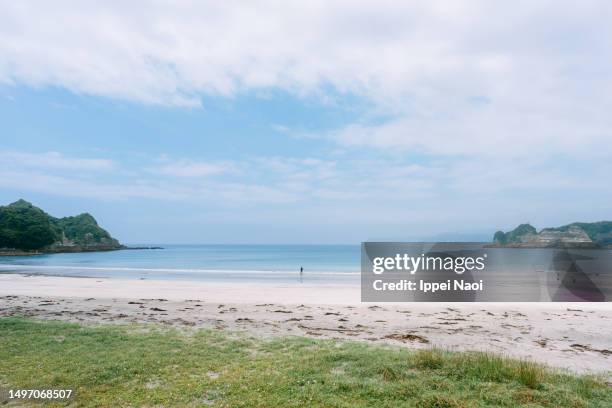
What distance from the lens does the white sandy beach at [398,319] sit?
962 centimetres

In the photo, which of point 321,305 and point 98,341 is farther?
point 321,305

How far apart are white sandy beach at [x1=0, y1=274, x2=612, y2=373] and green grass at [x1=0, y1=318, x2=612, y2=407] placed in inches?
84.4

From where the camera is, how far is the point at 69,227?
500 ft

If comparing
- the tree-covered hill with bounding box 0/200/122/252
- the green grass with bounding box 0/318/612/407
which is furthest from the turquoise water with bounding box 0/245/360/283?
the tree-covered hill with bounding box 0/200/122/252

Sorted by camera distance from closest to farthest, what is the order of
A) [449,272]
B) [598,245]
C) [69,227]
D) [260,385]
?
[260,385] < [449,272] < [598,245] < [69,227]

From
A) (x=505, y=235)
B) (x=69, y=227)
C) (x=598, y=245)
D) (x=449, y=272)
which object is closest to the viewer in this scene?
(x=449, y=272)

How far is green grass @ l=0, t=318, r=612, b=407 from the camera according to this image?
18.0 feet

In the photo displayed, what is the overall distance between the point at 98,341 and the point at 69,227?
548 feet

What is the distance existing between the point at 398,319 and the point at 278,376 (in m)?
8.06

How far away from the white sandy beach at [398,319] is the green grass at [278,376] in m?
2.14

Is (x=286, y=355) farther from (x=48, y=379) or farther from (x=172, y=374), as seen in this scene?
(x=48, y=379)

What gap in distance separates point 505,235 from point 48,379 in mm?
153574

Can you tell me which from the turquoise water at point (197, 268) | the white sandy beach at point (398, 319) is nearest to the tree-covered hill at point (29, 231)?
the turquoise water at point (197, 268)

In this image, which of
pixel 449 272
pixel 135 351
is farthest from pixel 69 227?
pixel 135 351
